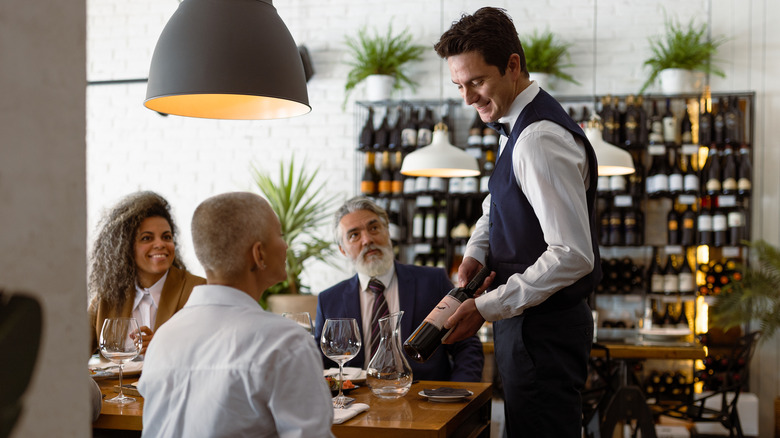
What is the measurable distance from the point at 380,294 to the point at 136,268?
3.32 feet

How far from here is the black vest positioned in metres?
1.79

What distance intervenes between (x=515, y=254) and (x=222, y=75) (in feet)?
3.03

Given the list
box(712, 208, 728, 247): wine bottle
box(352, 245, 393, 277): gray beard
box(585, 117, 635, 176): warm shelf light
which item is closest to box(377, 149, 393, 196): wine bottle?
box(585, 117, 635, 176): warm shelf light

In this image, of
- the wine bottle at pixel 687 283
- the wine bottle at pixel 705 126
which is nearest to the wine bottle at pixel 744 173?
the wine bottle at pixel 705 126

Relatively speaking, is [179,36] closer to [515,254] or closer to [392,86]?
[515,254]

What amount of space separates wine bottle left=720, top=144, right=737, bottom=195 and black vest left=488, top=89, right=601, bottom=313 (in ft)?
14.3

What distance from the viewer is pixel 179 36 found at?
2.02 meters

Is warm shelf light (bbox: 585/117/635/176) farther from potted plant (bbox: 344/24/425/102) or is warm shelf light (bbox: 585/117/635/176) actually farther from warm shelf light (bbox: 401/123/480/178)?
potted plant (bbox: 344/24/425/102)

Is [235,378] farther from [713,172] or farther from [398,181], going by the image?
[713,172]

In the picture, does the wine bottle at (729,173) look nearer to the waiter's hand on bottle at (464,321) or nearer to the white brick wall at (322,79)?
the white brick wall at (322,79)

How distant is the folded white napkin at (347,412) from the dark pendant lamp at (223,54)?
874mm

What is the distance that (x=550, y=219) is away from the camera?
1685 mm

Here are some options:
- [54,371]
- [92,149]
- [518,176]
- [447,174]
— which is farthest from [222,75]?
[92,149]

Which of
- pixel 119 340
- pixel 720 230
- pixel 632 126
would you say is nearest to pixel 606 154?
pixel 632 126
